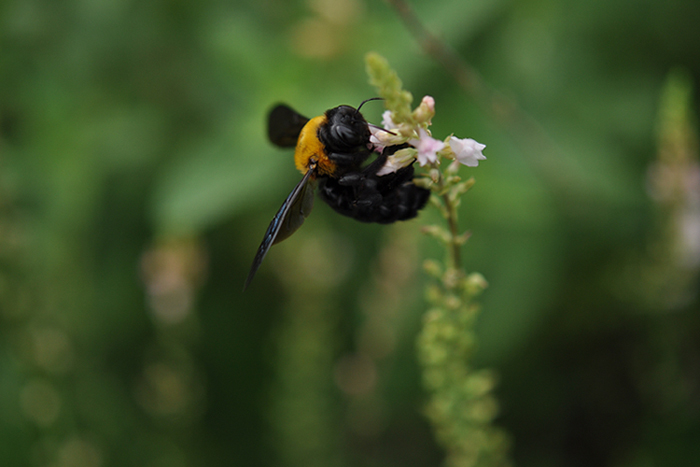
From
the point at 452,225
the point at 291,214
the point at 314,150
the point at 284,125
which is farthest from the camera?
the point at 284,125

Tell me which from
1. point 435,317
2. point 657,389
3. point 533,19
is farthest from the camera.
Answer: point 533,19

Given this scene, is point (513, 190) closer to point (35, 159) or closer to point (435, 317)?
point (435, 317)

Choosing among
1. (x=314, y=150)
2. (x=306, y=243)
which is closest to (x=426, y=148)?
(x=314, y=150)

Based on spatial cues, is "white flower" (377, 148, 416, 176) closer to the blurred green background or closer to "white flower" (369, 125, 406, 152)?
"white flower" (369, 125, 406, 152)

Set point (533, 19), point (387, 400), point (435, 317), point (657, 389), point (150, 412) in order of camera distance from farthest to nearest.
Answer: point (387, 400), point (150, 412), point (533, 19), point (657, 389), point (435, 317)

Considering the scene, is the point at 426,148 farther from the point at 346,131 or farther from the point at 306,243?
the point at 306,243

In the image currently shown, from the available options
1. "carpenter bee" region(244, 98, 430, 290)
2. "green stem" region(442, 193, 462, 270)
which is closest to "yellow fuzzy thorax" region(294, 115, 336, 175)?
"carpenter bee" region(244, 98, 430, 290)

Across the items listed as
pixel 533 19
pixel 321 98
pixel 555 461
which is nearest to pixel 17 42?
pixel 321 98

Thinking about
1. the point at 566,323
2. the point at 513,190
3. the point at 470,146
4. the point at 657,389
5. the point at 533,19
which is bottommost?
the point at 657,389
